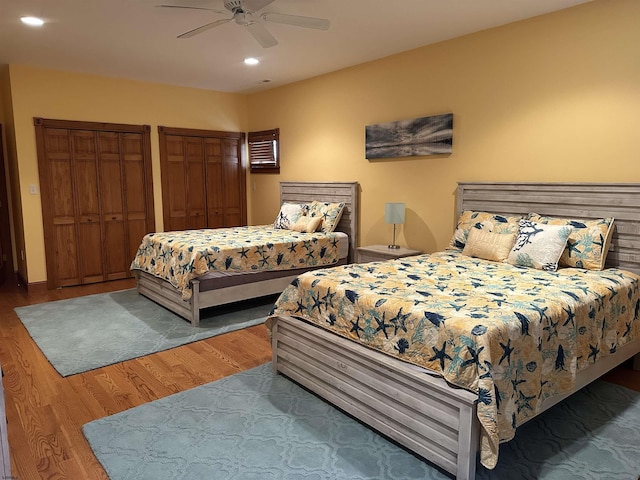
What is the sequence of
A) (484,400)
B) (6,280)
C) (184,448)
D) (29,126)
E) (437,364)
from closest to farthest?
(484,400)
(437,364)
(184,448)
(29,126)
(6,280)

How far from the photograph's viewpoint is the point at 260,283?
14.7ft

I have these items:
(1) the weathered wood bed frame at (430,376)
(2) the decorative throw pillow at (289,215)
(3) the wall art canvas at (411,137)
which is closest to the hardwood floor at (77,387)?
(1) the weathered wood bed frame at (430,376)

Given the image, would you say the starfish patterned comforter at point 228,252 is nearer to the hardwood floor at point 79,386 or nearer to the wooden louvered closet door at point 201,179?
the hardwood floor at point 79,386

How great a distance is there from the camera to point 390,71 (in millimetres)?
4688

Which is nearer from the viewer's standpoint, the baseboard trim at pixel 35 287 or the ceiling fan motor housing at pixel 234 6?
the ceiling fan motor housing at pixel 234 6

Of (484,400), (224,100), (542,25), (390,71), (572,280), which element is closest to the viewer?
(484,400)

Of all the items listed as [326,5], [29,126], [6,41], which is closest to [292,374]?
[326,5]

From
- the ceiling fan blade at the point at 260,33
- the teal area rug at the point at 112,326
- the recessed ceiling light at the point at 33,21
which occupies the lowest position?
the teal area rug at the point at 112,326

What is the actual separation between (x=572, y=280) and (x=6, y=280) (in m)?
6.50

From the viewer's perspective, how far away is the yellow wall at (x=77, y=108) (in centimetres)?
506

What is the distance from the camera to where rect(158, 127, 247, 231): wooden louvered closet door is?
6180 mm

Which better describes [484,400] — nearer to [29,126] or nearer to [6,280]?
[29,126]

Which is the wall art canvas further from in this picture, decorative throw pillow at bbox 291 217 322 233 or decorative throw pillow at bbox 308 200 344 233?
decorative throw pillow at bbox 291 217 322 233

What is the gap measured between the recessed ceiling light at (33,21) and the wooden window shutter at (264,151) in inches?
124
